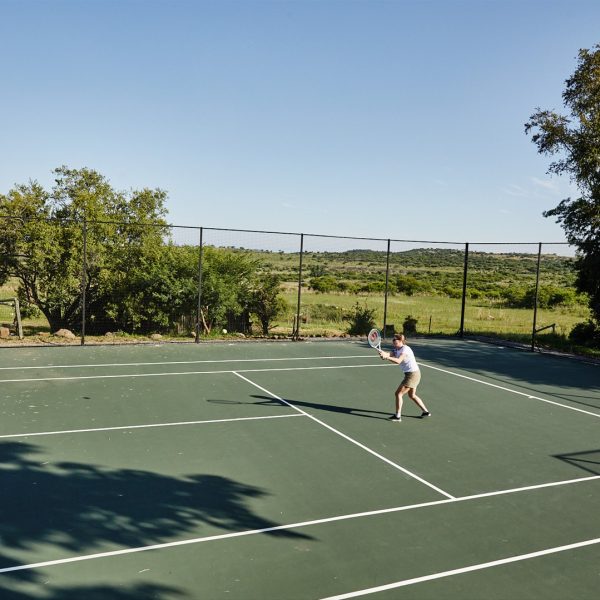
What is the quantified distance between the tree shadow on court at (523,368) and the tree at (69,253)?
10620mm

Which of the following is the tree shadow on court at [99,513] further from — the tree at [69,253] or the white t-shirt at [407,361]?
the tree at [69,253]

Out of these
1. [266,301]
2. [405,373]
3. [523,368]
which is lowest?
[523,368]

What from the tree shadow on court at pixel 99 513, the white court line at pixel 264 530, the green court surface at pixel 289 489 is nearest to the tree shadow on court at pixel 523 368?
the green court surface at pixel 289 489

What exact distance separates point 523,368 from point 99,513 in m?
13.0

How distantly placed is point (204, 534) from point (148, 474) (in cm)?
179

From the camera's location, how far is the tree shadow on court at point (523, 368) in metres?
13.2

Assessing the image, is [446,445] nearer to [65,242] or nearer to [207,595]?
[207,595]

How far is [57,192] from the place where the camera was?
74.7 ft

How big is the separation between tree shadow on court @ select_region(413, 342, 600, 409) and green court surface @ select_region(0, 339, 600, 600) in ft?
0.92

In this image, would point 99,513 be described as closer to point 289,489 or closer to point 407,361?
point 289,489

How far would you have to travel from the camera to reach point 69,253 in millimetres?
19922

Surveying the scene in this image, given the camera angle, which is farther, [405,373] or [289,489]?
[405,373]

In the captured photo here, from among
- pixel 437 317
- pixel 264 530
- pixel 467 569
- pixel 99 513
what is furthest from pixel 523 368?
pixel 437 317

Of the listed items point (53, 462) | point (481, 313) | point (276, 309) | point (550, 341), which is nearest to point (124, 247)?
point (276, 309)
